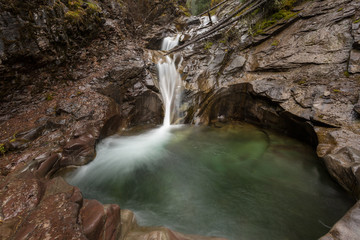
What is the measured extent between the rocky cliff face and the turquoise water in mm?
480

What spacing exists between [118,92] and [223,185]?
215 inches

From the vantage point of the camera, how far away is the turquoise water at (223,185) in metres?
2.76

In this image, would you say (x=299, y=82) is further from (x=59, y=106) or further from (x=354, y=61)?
(x=59, y=106)

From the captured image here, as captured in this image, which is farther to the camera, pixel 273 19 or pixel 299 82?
pixel 273 19

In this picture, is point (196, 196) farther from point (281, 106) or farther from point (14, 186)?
point (281, 106)

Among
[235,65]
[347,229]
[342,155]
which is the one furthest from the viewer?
[235,65]

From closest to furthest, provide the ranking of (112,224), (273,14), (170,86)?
(112,224) → (273,14) → (170,86)

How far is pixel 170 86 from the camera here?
312 inches

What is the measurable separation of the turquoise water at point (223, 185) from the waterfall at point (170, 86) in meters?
1.84

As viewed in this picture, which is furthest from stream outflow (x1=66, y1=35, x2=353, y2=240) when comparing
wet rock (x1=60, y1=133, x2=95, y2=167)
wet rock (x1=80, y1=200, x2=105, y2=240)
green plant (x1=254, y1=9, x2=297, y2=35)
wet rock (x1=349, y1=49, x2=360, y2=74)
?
green plant (x1=254, y1=9, x2=297, y2=35)

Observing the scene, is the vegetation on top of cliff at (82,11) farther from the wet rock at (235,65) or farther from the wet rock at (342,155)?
the wet rock at (342,155)

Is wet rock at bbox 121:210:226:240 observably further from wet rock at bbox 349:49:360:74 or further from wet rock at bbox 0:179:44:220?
wet rock at bbox 349:49:360:74

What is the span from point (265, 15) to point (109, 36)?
807 centimetres

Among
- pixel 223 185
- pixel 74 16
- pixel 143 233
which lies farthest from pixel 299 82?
pixel 74 16
